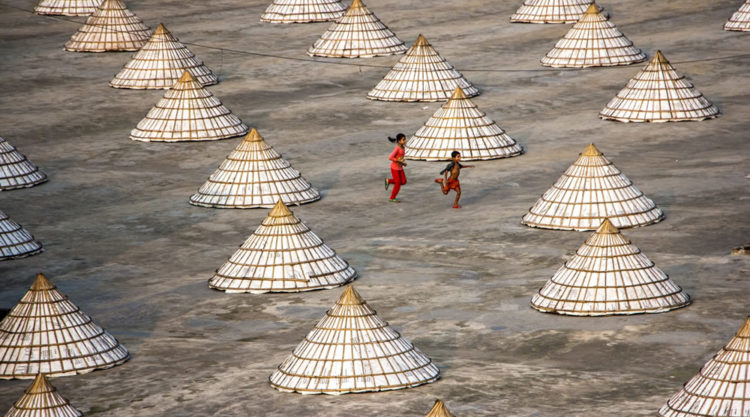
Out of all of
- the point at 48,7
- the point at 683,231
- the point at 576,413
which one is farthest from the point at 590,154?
the point at 48,7

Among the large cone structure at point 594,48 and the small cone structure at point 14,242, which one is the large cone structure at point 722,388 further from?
the large cone structure at point 594,48

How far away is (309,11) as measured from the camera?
33.8 m

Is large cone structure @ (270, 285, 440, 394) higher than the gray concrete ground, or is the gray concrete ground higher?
large cone structure @ (270, 285, 440, 394)

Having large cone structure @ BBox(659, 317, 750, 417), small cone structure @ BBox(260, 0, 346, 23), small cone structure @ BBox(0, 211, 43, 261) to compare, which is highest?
small cone structure @ BBox(260, 0, 346, 23)

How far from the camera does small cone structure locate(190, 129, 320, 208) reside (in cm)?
2028

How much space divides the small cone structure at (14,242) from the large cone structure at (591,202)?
5.93m

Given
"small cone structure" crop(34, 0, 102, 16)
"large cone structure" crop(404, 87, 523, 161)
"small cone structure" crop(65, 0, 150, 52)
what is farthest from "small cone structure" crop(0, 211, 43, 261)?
"small cone structure" crop(34, 0, 102, 16)

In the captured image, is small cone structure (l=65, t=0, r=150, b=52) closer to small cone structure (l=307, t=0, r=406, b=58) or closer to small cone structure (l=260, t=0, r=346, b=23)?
small cone structure (l=260, t=0, r=346, b=23)

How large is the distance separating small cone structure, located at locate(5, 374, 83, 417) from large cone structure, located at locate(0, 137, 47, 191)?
1009 cm

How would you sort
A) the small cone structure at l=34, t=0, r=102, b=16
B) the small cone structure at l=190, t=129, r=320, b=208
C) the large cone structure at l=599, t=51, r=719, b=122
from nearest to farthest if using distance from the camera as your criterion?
the small cone structure at l=190, t=129, r=320, b=208, the large cone structure at l=599, t=51, r=719, b=122, the small cone structure at l=34, t=0, r=102, b=16

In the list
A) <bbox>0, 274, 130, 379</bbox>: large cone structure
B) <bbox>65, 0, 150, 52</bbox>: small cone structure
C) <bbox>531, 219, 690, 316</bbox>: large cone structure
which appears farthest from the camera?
<bbox>65, 0, 150, 52</bbox>: small cone structure

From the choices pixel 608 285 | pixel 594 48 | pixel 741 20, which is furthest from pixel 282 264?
pixel 741 20

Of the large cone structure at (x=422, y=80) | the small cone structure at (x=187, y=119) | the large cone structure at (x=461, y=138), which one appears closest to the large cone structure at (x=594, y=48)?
the large cone structure at (x=422, y=80)

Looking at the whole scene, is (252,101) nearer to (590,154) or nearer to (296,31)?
(296,31)
